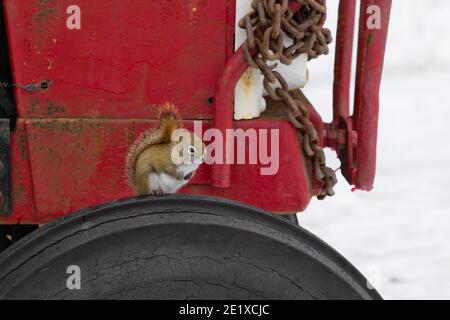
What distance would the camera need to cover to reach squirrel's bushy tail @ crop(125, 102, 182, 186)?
1359mm

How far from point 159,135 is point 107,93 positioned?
0.65ft

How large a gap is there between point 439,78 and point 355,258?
235cm

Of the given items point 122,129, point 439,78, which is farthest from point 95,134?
point 439,78

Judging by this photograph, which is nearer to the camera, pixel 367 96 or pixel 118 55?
pixel 118 55

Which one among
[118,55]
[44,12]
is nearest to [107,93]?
[118,55]

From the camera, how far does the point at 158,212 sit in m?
1.22

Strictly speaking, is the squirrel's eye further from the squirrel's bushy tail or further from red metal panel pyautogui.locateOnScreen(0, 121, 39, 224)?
red metal panel pyautogui.locateOnScreen(0, 121, 39, 224)

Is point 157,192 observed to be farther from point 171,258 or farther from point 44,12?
point 44,12

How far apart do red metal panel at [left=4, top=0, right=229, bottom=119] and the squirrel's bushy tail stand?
0.08 meters

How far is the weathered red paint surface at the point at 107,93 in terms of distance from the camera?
1468mm

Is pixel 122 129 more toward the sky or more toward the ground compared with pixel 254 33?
more toward the ground

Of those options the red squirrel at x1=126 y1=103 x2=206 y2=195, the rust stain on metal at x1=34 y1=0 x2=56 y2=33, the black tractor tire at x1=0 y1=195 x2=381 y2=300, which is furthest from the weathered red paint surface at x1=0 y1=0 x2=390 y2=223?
the black tractor tire at x1=0 y1=195 x2=381 y2=300

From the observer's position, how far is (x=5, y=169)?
1506mm
